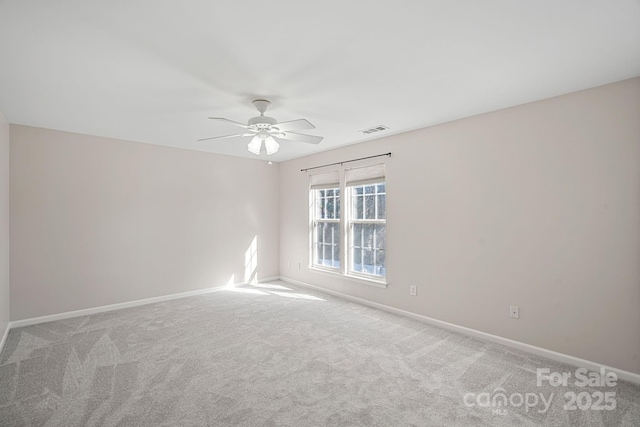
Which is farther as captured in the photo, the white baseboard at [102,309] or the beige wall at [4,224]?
the white baseboard at [102,309]

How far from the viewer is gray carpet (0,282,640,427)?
2.05 meters

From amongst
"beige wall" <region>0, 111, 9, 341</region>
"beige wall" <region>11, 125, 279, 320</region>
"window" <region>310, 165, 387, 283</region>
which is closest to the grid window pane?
"window" <region>310, 165, 387, 283</region>

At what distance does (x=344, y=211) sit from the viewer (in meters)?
4.93

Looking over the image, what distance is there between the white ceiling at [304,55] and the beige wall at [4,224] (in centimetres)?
33

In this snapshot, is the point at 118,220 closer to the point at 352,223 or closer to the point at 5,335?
the point at 5,335

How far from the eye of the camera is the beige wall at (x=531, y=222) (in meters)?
2.51

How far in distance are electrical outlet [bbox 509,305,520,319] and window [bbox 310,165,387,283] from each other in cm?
161

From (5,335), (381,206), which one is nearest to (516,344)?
(381,206)

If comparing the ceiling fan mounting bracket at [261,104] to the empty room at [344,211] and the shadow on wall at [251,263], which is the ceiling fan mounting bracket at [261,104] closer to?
the empty room at [344,211]

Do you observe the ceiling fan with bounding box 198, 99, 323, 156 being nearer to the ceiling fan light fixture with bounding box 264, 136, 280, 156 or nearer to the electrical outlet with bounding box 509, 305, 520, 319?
the ceiling fan light fixture with bounding box 264, 136, 280, 156

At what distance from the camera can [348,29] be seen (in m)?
1.82

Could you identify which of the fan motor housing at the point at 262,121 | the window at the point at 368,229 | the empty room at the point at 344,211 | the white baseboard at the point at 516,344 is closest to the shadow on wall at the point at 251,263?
the empty room at the point at 344,211

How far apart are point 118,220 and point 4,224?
3.82ft

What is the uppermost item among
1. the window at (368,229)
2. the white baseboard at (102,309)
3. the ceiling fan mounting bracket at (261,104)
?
the ceiling fan mounting bracket at (261,104)
